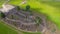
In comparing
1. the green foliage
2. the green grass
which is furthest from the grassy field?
the green grass

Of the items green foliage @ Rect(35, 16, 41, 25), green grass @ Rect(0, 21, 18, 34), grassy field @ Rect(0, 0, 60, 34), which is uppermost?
grassy field @ Rect(0, 0, 60, 34)

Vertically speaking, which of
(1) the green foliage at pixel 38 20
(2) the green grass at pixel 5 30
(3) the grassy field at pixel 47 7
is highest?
(3) the grassy field at pixel 47 7

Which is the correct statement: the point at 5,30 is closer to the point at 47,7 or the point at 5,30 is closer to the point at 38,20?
the point at 38,20

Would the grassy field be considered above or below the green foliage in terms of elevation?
above

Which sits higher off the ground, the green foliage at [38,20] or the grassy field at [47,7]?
the grassy field at [47,7]

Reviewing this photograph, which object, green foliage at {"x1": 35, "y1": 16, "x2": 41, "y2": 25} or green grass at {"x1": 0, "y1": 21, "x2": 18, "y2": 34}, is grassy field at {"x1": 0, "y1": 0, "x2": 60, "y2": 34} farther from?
green grass at {"x1": 0, "y1": 21, "x2": 18, "y2": 34}

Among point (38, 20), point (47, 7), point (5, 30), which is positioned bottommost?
point (5, 30)

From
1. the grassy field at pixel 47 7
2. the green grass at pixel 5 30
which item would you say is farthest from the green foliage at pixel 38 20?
the green grass at pixel 5 30

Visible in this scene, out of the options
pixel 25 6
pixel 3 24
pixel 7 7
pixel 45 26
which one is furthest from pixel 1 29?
pixel 45 26

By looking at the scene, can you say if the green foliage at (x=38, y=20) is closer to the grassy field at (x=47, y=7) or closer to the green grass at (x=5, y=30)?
the grassy field at (x=47, y=7)

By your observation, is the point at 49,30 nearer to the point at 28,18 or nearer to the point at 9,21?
the point at 28,18

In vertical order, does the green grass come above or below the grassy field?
below

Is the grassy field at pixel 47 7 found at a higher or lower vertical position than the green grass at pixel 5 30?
higher

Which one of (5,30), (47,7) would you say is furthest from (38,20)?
(5,30)
